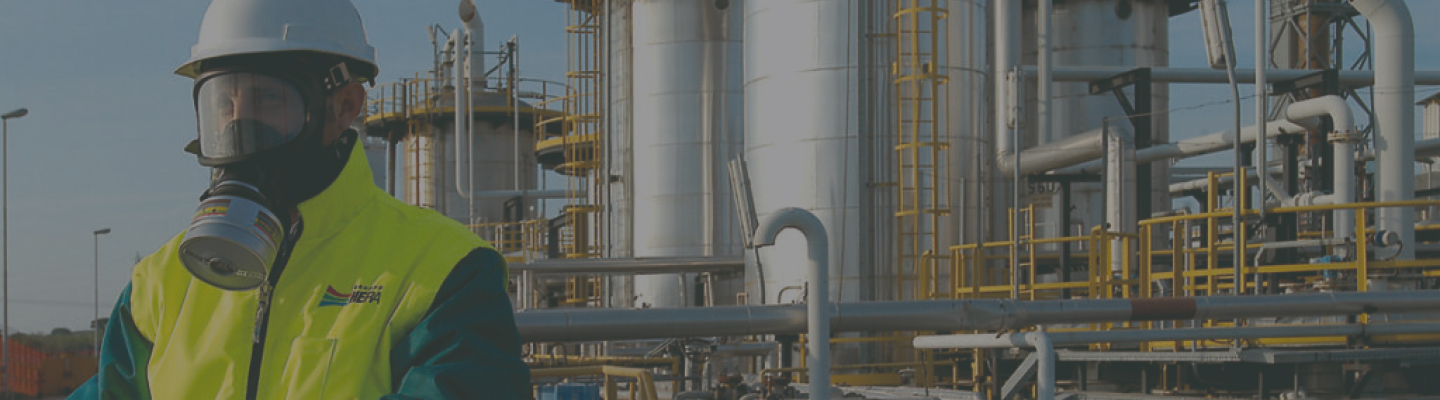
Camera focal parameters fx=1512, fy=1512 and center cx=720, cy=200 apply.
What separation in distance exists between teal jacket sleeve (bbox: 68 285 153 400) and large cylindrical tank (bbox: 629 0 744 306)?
21.6m

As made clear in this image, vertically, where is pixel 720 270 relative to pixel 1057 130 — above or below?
below

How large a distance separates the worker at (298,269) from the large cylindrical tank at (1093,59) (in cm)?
2117

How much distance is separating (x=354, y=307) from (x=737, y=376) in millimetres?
8130

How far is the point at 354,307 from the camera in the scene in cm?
243

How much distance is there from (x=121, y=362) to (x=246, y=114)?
1.81 feet

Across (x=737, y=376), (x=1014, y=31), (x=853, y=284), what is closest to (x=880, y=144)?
(x=853, y=284)

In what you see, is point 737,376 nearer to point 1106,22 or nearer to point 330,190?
point 330,190

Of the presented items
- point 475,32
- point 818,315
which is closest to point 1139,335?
point 818,315

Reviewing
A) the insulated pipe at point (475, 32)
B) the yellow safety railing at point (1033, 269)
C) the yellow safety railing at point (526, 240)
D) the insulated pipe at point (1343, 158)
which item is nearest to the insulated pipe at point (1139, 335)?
the yellow safety railing at point (1033, 269)

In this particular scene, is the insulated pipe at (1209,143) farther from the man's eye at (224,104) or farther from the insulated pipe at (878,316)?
the man's eye at (224,104)

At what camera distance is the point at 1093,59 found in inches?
918

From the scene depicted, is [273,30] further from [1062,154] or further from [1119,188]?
[1062,154]

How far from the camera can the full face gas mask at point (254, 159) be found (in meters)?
2.41

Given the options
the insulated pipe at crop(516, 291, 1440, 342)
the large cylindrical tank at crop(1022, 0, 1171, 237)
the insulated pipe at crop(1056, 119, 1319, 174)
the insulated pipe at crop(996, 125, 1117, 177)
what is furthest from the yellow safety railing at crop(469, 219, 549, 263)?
the insulated pipe at crop(516, 291, 1440, 342)
